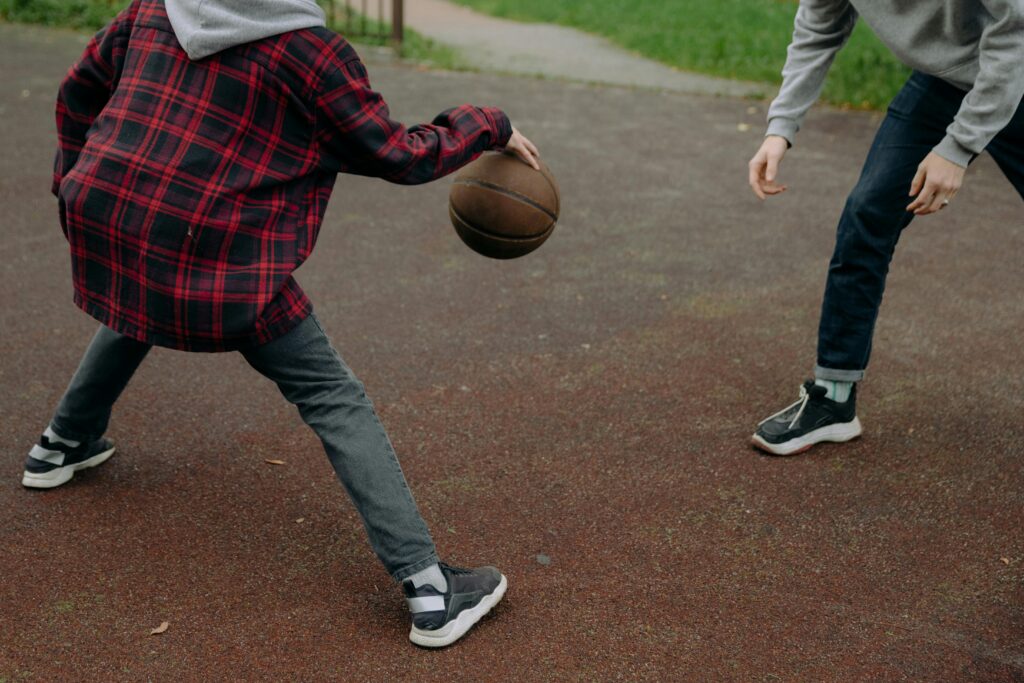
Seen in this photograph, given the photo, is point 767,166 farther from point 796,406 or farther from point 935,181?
point 796,406

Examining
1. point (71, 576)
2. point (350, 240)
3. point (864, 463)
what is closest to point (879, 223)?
point (864, 463)

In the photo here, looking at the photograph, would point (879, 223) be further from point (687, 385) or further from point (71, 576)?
Result: point (71, 576)

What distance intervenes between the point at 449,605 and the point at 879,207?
1982 millimetres

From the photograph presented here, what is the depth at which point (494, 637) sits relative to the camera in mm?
2980

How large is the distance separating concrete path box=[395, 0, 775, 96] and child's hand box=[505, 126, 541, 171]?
769cm

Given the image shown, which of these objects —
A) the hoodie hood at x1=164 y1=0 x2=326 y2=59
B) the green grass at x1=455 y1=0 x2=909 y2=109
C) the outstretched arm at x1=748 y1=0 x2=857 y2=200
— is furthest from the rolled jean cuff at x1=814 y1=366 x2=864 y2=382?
the green grass at x1=455 y1=0 x2=909 y2=109

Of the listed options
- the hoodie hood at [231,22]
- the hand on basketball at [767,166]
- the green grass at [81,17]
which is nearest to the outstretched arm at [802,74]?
the hand on basketball at [767,166]

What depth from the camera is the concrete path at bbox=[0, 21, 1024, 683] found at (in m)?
2.94

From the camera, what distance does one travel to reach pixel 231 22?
8.49 feet

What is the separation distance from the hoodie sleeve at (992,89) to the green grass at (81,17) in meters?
9.55

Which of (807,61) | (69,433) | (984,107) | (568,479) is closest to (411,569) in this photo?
(568,479)

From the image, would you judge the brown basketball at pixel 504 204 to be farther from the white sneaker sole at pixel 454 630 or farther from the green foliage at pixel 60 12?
the green foliage at pixel 60 12

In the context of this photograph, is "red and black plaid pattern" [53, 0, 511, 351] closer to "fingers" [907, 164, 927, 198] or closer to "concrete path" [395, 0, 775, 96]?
"fingers" [907, 164, 927, 198]

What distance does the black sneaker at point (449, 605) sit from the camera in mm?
2924
